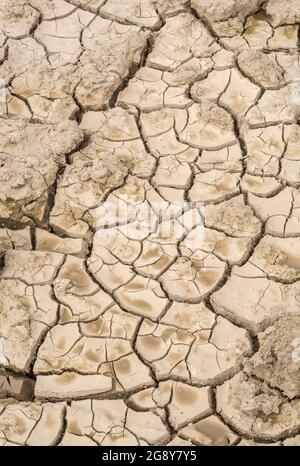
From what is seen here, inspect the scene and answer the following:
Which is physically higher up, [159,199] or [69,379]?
[159,199]

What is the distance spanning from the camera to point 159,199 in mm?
3506

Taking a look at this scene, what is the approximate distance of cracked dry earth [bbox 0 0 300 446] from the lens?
2.93 metres

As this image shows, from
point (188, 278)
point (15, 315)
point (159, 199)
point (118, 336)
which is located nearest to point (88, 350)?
point (118, 336)

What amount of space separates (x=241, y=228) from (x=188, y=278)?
362mm

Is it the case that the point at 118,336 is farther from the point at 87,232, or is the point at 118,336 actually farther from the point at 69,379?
the point at 87,232

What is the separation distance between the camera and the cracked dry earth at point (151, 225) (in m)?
2.93

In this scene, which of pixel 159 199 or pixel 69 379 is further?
pixel 159 199

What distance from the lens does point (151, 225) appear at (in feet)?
11.2

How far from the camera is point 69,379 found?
118 inches

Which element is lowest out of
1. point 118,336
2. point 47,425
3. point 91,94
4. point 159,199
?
point 47,425

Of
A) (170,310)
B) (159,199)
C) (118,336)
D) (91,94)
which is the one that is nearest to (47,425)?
(118,336)
